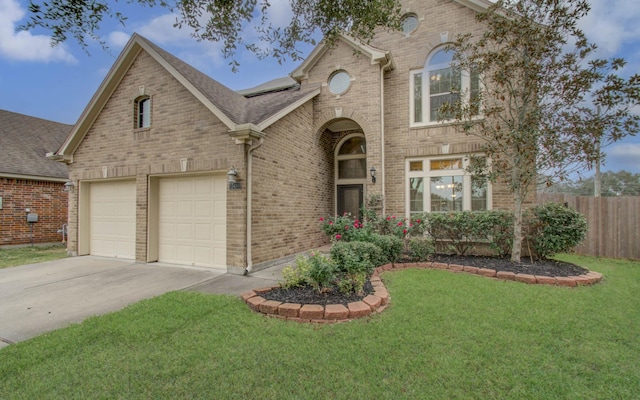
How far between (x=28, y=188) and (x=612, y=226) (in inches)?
776

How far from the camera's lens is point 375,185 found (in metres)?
8.84

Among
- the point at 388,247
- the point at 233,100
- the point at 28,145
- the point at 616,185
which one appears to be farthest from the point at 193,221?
the point at 616,185

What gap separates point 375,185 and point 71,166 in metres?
9.71

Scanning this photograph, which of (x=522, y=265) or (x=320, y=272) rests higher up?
(x=320, y=272)

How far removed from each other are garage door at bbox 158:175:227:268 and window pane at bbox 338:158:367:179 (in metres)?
5.16

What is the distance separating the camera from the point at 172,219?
773 centimetres

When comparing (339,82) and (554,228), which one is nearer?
(554,228)

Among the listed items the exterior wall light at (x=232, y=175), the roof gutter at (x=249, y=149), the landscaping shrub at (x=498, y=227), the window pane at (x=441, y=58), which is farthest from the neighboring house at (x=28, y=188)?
the landscaping shrub at (x=498, y=227)

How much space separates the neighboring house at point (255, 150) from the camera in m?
6.97

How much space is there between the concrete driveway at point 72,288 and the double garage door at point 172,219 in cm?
50

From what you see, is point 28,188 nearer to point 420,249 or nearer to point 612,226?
point 420,249

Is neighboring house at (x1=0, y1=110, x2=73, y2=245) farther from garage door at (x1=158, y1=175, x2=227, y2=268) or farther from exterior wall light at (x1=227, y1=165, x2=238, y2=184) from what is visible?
exterior wall light at (x1=227, y1=165, x2=238, y2=184)

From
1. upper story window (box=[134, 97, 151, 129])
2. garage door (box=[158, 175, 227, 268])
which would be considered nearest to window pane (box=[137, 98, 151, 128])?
upper story window (box=[134, 97, 151, 129])

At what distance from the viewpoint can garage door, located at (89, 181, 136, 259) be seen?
8.41 meters
